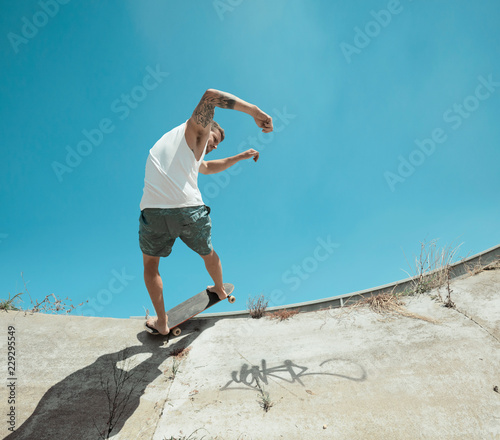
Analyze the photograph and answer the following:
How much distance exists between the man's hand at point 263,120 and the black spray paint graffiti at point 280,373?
2075 millimetres

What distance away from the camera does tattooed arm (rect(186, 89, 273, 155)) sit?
2256mm

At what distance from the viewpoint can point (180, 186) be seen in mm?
2434

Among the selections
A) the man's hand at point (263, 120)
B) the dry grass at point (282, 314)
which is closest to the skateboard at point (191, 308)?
the dry grass at point (282, 314)

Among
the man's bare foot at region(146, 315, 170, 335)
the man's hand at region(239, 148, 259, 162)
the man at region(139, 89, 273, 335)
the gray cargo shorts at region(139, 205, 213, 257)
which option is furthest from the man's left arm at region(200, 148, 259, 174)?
the man's bare foot at region(146, 315, 170, 335)

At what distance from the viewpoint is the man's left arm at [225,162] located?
10.5 feet

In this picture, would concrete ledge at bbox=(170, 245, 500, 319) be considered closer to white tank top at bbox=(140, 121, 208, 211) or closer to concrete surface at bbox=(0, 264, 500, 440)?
concrete surface at bbox=(0, 264, 500, 440)

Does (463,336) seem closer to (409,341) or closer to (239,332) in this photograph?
(409,341)

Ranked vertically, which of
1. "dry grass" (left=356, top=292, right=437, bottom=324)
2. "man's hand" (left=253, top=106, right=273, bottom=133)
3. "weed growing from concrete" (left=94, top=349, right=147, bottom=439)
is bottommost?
"dry grass" (left=356, top=292, right=437, bottom=324)

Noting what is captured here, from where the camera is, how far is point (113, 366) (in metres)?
2.83

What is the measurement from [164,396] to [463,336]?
2677 millimetres

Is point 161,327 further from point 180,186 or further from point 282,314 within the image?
point 180,186

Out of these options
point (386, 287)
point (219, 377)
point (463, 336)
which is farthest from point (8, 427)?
point (386, 287)

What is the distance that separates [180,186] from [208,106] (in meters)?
0.68

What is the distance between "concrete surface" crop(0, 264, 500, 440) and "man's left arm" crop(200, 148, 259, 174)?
1865 mm
